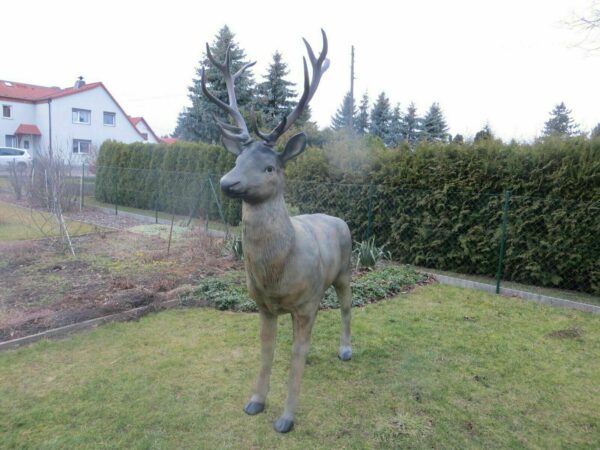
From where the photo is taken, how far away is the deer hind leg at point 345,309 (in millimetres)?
3896

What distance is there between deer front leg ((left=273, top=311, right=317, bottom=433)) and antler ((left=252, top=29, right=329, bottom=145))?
1283mm

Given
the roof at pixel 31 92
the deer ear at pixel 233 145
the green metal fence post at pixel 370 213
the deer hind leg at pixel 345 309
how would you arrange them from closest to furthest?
the deer ear at pixel 233 145
the deer hind leg at pixel 345 309
the green metal fence post at pixel 370 213
the roof at pixel 31 92

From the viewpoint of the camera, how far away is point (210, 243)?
8.38m

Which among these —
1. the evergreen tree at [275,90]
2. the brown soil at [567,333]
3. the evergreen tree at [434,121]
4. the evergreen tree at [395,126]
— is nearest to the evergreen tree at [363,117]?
the evergreen tree at [395,126]

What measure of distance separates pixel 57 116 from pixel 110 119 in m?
4.05

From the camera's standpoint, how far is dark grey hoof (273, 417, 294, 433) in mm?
2990

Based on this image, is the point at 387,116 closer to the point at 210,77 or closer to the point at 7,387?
the point at 210,77

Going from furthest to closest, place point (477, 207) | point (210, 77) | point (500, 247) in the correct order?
point (210, 77) < point (477, 207) < point (500, 247)

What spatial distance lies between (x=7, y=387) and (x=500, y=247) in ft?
23.1

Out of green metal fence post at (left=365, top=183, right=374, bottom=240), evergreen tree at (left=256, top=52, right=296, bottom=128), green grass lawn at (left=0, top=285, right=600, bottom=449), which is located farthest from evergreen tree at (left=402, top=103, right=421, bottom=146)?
green grass lawn at (left=0, top=285, right=600, bottom=449)

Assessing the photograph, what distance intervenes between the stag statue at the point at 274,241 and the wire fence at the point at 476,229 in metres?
4.86

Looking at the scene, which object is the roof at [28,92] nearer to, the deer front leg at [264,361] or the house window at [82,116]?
the house window at [82,116]

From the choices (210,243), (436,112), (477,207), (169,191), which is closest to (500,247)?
(477,207)

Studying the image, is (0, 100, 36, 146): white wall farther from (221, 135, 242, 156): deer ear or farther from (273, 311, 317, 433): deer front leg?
(273, 311, 317, 433): deer front leg
